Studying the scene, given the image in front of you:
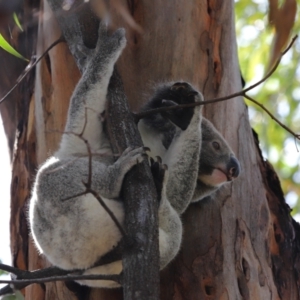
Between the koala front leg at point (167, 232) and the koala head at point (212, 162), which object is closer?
the koala front leg at point (167, 232)

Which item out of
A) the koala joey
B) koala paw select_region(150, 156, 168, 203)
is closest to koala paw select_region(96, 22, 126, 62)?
the koala joey

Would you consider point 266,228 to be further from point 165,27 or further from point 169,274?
point 165,27

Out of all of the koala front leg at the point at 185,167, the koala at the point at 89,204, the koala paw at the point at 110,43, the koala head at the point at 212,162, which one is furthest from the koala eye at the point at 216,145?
the koala paw at the point at 110,43

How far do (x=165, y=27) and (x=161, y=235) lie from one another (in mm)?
1370

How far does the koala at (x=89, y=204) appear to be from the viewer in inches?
92.6

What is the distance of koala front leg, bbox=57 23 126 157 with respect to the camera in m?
2.64

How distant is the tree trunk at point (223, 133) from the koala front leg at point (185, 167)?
189 millimetres

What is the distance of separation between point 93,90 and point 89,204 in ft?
1.93

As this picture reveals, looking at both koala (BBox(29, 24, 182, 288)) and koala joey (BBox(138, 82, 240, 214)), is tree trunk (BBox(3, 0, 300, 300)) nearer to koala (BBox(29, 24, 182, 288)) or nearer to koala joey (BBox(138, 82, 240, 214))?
koala joey (BBox(138, 82, 240, 214))

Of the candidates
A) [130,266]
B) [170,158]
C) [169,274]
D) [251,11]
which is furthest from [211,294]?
[251,11]

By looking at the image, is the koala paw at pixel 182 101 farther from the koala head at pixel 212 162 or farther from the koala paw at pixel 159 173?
the koala paw at pixel 159 173

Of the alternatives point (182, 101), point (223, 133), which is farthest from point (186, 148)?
point (223, 133)

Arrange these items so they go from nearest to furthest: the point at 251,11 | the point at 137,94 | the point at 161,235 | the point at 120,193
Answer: the point at 120,193 < the point at 161,235 < the point at 137,94 < the point at 251,11

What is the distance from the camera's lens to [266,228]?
312cm
